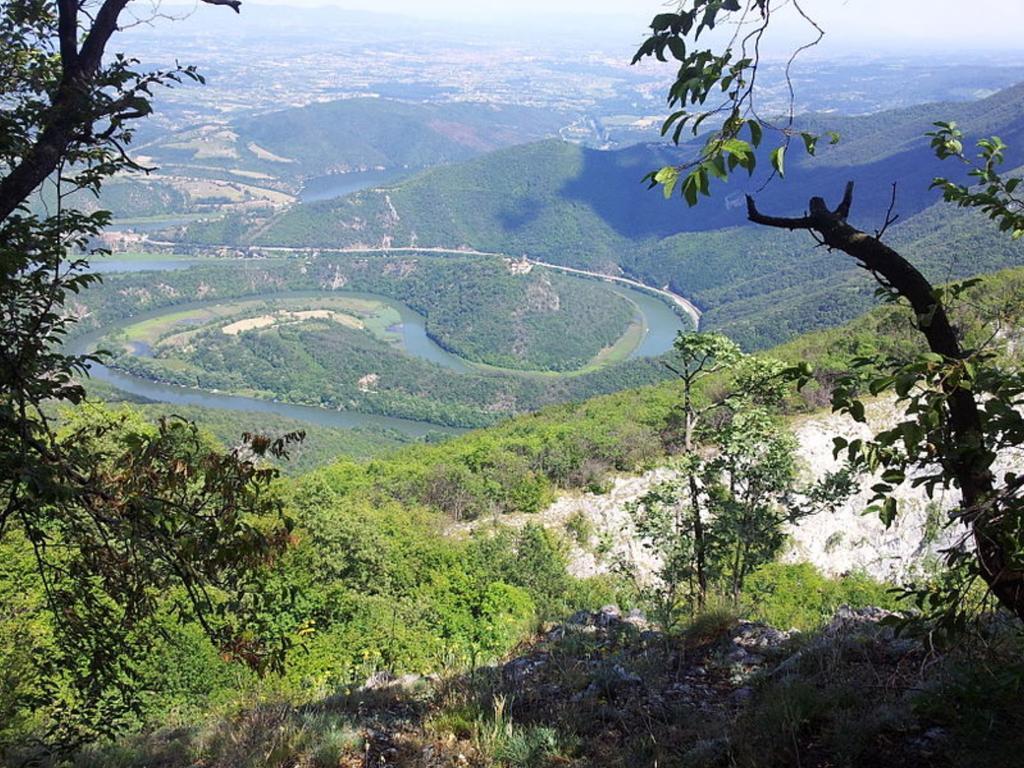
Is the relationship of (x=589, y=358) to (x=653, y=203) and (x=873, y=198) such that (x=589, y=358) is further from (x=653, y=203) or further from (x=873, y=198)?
(x=653, y=203)

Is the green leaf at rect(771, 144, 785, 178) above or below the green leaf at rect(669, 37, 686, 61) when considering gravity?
below

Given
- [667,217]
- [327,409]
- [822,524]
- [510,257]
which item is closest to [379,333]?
[327,409]

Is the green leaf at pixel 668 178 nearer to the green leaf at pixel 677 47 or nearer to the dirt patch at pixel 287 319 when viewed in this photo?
the green leaf at pixel 677 47

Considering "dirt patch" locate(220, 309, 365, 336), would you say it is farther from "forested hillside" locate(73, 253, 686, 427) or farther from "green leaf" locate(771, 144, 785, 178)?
"green leaf" locate(771, 144, 785, 178)

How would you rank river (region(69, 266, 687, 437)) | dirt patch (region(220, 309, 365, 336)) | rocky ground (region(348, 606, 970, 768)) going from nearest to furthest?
rocky ground (region(348, 606, 970, 768)) < river (region(69, 266, 687, 437)) < dirt patch (region(220, 309, 365, 336))

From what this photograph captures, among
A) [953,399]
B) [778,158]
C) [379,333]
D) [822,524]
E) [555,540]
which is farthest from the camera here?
[379,333]

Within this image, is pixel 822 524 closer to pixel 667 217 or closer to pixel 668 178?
pixel 668 178

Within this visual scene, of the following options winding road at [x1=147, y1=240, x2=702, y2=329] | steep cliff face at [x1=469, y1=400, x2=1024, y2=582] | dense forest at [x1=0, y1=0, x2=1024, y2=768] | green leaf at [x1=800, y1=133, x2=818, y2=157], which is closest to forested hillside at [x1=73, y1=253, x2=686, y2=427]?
winding road at [x1=147, y1=240, x2=702, y2=329]
